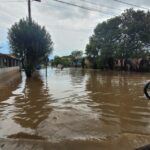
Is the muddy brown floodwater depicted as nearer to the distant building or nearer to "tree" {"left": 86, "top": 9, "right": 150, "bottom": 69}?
the distant building

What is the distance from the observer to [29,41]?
3019 centimetres

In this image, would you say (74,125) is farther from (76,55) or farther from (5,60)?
(76,55)

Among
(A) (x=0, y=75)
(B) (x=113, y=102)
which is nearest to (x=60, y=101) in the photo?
(B) (x=113, y=102)

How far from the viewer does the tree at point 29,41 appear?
1184 inches

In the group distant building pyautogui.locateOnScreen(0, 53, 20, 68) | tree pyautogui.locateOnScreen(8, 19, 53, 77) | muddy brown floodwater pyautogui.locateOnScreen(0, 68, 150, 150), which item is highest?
tree pyautogui.locateOnScreen(8, 19, 53, 77)

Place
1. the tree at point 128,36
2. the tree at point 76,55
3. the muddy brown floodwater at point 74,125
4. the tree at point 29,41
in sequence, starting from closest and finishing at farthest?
the muddy brown floodwater at point 74,125, the tree at point 29,41, the tree at point 128,36, the tree at point 76,55

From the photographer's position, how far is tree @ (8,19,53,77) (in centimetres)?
3008

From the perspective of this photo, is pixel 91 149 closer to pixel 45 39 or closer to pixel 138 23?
pixel 45 39

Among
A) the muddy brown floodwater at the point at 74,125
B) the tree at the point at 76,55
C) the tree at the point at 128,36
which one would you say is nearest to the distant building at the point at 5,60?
the tree at the point at 128,36

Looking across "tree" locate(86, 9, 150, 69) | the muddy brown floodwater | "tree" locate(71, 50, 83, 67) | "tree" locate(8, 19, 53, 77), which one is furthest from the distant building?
"tree" locate(71, 50, 83, 67)

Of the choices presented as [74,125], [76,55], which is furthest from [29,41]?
[76,55]

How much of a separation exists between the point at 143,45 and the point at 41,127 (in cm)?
3942

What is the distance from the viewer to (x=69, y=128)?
290 inches

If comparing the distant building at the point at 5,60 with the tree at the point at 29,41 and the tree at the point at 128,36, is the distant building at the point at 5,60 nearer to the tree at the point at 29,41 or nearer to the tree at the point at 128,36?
the tree at the point at 29,41
